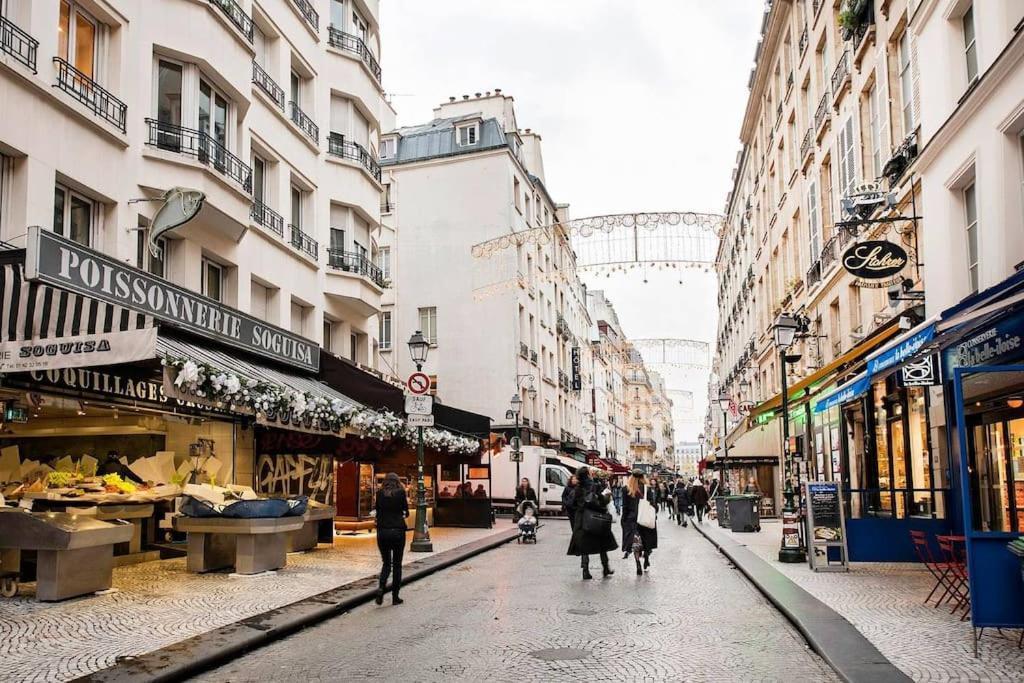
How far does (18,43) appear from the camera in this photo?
1247 centimetres

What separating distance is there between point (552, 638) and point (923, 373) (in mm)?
7122

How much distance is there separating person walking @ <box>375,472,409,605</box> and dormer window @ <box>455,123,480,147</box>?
35199mm

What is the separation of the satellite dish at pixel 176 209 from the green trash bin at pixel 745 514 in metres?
17.0

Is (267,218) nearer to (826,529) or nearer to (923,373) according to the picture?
(826,529)

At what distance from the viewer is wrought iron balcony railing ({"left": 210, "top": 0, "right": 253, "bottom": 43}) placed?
17.4 meters

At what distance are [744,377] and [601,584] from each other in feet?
102

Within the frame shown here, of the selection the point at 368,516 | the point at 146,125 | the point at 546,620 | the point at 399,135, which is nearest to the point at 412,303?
the point at 399,135

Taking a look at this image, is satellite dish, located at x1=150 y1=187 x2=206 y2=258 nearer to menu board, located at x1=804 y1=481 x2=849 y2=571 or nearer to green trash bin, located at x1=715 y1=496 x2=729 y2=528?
menu board, located at x1=804 y1=481 x2=849 y2=571

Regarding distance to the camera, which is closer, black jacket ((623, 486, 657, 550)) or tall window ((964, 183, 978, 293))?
tall window ((964, 183, 978, 293))

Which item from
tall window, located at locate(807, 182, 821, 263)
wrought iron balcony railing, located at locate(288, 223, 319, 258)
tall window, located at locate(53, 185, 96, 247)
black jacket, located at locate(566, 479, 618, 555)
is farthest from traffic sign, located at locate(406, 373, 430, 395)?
tall window, located at locate(807, 182, 821, 263)

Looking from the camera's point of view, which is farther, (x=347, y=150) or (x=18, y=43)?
(x=347, y=150)

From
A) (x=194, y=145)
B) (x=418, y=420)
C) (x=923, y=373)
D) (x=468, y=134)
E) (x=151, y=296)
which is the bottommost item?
(x=418, y=420)

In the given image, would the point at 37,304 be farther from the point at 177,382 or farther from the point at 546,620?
the point at 546,620

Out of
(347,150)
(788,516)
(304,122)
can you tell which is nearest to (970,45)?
(788,516)
